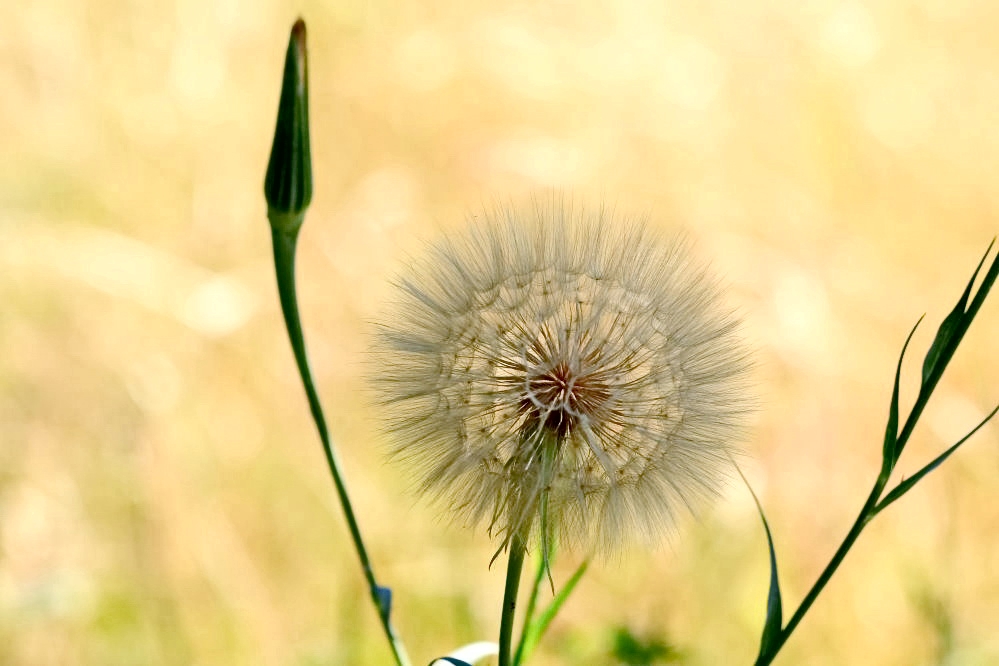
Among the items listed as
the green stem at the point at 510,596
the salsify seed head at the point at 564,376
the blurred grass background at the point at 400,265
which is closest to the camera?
the green stem at the point at 510,596

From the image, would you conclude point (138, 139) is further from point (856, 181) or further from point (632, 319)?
point (632, 319)

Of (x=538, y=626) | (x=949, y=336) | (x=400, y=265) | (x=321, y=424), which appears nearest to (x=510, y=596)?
(x=538, y=626)

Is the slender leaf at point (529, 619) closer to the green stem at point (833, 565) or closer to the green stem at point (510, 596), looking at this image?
the green stem at point (510, 596)

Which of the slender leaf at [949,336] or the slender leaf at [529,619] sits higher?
the slender leaf at [949,336]

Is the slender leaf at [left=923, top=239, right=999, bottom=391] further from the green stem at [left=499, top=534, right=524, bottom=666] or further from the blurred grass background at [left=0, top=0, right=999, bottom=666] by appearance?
the blurred grass background at [left=0, top=0, right=999, bottom=666]

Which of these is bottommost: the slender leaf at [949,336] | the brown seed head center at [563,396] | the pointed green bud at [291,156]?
the slender leaf at [949,336]

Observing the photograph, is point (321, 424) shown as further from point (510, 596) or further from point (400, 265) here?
point (400, 265)

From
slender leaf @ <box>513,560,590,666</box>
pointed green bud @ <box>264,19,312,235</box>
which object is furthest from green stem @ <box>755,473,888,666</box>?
pointed green bud @ <box>264,19,312,235</box>

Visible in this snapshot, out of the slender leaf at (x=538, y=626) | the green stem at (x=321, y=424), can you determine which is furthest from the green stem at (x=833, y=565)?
the green stem at (x=321, y=424)
